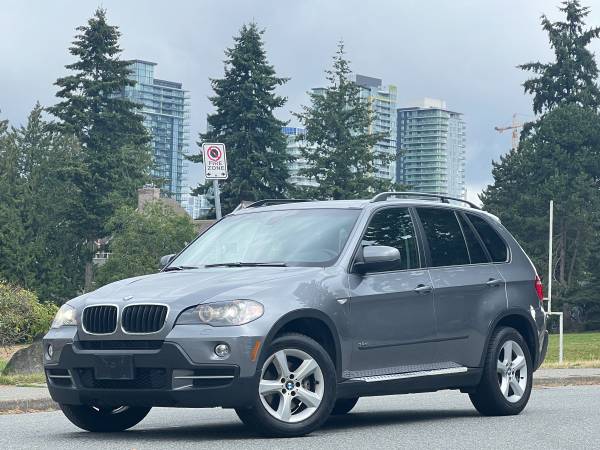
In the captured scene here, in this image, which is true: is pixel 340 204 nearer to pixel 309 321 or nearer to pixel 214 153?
pixel 309 321

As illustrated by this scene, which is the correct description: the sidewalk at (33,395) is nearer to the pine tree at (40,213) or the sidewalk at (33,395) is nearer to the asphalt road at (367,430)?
the asphalt road at (367,430)

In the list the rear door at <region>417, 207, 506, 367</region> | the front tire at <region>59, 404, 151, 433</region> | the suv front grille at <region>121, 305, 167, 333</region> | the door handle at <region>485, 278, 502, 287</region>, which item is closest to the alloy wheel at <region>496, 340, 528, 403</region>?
the rear door at <region>417, 207, 506, 367</region>

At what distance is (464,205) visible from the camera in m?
12.7

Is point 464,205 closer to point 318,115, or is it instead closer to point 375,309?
point 375,309

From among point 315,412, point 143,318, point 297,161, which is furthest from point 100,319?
point 297,161

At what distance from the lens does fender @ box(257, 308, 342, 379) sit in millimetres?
9586

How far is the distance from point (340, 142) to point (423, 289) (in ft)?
263

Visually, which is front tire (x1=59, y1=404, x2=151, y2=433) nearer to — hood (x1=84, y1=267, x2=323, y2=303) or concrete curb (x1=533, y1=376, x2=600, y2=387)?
hood (x1=84, y1=267, x2=323, y2=303)

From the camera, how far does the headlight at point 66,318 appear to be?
10.1m

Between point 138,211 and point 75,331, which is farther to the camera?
point 138,211

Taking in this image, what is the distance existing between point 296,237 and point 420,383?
151 cm

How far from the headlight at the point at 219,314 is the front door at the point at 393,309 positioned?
112cm

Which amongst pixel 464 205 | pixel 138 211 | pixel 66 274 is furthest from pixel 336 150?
pixel 464 205

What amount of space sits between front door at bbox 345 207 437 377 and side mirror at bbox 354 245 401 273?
3.0 inches
